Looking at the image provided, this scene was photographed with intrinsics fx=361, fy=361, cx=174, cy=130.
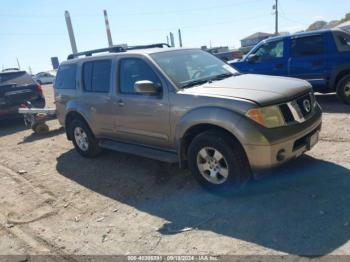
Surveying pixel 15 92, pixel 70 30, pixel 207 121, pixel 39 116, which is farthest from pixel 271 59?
pixel 70 30

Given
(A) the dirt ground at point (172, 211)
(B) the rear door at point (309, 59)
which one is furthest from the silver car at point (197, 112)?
(B) the rear door at point (309, 59)

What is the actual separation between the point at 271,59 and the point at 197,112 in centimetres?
556

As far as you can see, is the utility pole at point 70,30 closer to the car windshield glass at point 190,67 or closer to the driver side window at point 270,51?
the driver side window at point 270,51

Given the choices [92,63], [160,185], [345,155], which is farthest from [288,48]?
[160,185]

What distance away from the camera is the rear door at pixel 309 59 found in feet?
27.3

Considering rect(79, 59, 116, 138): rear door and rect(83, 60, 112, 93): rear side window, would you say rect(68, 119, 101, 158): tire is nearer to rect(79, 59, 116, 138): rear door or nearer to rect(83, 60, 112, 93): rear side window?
rect(79, 59, 116, 138): rear door

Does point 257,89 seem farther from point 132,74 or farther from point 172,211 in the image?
point 132,74

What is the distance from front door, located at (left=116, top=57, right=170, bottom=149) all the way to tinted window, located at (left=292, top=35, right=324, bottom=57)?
5038 millimetres

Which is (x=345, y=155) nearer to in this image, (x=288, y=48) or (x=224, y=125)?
(x=224, y=125)

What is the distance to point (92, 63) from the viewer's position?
6.09 meters

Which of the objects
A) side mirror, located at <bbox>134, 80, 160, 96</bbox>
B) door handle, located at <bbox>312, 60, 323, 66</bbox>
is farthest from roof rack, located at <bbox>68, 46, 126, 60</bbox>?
door handle, located at <bbox>312, 60, 323, 66</bbox>

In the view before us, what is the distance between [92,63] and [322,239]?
176 inches

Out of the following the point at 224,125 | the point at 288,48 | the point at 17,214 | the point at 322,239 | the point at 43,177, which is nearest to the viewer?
the point at 322,239

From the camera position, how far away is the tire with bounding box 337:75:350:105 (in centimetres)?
798
